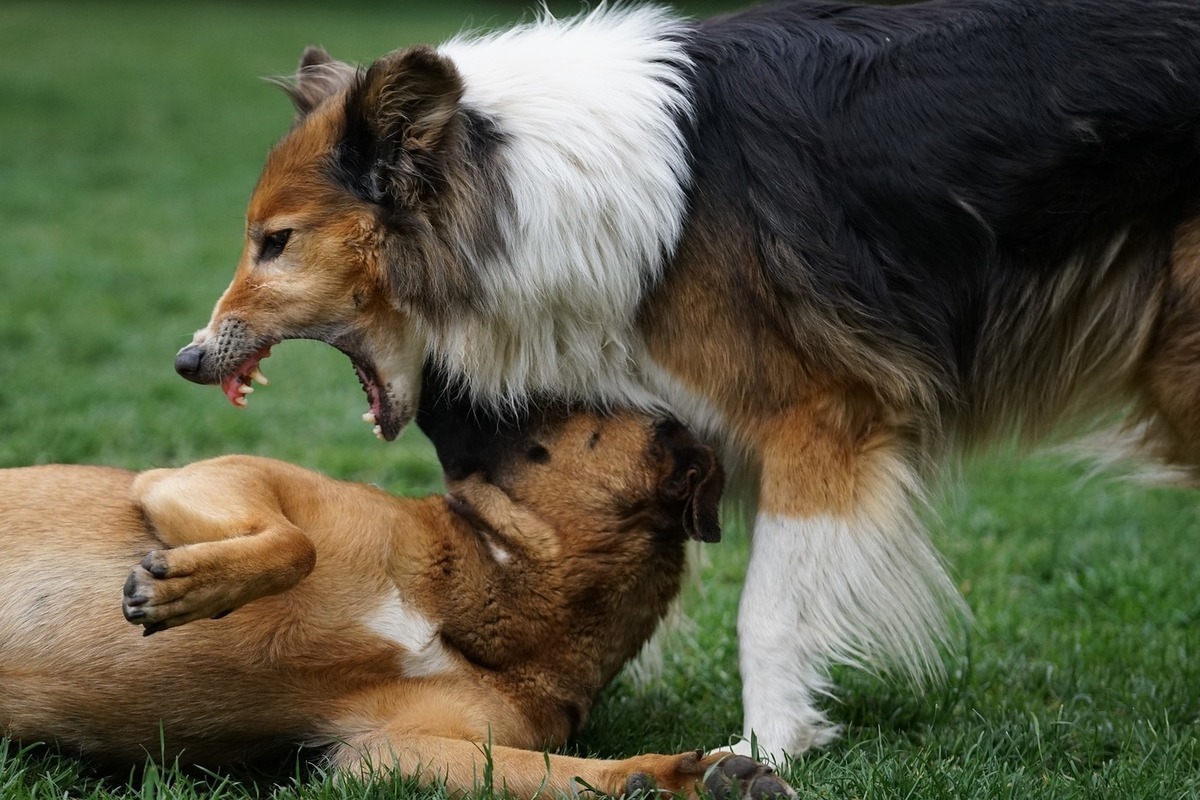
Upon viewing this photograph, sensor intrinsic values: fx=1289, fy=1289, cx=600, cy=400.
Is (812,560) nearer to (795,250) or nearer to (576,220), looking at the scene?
(795,250)

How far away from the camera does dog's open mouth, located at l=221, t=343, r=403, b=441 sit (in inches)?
162

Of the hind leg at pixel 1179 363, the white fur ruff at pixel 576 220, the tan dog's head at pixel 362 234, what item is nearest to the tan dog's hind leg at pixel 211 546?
the tan dog's head at pixel 362 234

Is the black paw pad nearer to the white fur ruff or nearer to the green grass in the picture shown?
the green grass

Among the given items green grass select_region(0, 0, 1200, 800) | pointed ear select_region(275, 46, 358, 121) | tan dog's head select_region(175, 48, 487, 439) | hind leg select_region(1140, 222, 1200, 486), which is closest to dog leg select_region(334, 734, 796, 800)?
green grass select_region(0, 0, 1200, 800)

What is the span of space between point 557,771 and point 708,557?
A: 236 cm

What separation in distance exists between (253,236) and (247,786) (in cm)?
167

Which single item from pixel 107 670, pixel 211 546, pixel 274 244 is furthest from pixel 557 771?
pixel 274 244

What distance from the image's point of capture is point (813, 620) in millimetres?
3791

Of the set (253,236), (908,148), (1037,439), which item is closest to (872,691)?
(1037,439)

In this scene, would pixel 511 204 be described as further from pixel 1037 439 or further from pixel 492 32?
pixel 1037 439

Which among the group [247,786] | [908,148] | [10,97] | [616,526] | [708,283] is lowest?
[10,97]

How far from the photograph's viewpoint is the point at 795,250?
3.74 meters

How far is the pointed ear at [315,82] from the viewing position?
4320 millimetres

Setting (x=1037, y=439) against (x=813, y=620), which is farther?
(x=1037, y=439)
